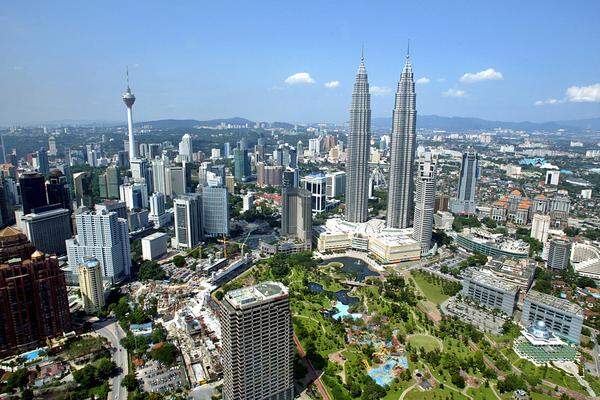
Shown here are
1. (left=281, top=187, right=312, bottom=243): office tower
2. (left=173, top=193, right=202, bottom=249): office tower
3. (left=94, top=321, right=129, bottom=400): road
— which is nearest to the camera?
(left=94, top=321, right=129, bottom=400): road

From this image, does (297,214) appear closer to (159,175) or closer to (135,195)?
(135,195)

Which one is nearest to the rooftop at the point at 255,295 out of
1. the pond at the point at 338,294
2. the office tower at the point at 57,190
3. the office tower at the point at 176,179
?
the pond at the point at 338,294

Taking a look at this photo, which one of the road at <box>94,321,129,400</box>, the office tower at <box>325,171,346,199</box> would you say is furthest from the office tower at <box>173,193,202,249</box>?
the office tower at <box>325,171,346,199</box>

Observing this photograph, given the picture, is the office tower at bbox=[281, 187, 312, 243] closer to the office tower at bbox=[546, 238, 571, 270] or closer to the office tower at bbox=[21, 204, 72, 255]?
the office tower at bbox=[21, 204, 72, 255]

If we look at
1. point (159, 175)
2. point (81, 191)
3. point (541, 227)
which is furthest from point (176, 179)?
point (541, 227)

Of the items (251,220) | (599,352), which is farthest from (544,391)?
(251,220)

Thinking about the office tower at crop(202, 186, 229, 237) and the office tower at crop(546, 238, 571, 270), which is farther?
the office tower at crop(202, 186, 229, 237)

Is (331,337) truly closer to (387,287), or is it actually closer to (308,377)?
(308,377)
